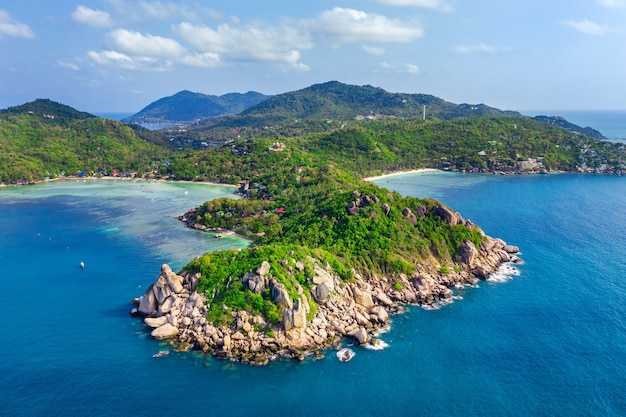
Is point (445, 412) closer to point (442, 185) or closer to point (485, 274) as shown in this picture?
point (485, 274)

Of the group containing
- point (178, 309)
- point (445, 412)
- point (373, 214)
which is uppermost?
point (373, 214)

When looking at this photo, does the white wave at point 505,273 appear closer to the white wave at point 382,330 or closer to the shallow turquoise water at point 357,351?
the shallow turquoise water at point 357,351

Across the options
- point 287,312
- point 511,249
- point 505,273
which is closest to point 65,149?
point 287,312

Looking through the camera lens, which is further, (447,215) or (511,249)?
(511,249)

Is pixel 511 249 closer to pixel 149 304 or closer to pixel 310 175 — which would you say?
pixel 149 304

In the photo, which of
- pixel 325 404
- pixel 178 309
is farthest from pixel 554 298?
pixel 178 309

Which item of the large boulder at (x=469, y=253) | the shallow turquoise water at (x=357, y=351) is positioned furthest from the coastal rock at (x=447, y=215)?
the shallow turquoise water at (x=357, y=351)

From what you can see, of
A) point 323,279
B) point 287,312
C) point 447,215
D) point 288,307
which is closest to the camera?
point 287,312
